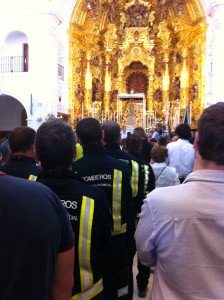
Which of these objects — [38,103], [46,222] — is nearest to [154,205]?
[46,222]

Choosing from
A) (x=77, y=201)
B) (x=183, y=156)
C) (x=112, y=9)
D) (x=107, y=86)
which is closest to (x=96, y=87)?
(x=107, y=86)

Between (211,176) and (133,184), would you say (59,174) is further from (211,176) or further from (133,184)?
(133,184)

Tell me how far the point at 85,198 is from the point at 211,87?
16079mm

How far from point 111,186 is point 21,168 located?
78cm

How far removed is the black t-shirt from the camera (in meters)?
1.06

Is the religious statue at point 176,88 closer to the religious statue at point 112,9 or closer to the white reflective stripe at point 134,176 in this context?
the religious statue at point 112,9

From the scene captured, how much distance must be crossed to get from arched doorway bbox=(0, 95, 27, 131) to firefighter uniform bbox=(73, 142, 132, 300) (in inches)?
620

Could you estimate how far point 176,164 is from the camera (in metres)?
4.98

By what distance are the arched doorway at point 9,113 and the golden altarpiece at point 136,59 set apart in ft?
10.5

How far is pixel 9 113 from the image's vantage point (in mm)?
17375

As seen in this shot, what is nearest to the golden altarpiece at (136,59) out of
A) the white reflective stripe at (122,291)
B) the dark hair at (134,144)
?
the dark hair at (134,144)

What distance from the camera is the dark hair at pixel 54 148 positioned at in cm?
178

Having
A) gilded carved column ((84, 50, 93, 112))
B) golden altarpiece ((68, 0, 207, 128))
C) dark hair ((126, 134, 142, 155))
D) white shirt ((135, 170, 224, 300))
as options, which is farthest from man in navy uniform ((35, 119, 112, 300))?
gilded carved column ((84, 50, 93, 112))

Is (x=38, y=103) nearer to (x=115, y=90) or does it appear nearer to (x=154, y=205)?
(x=115, y=90)
